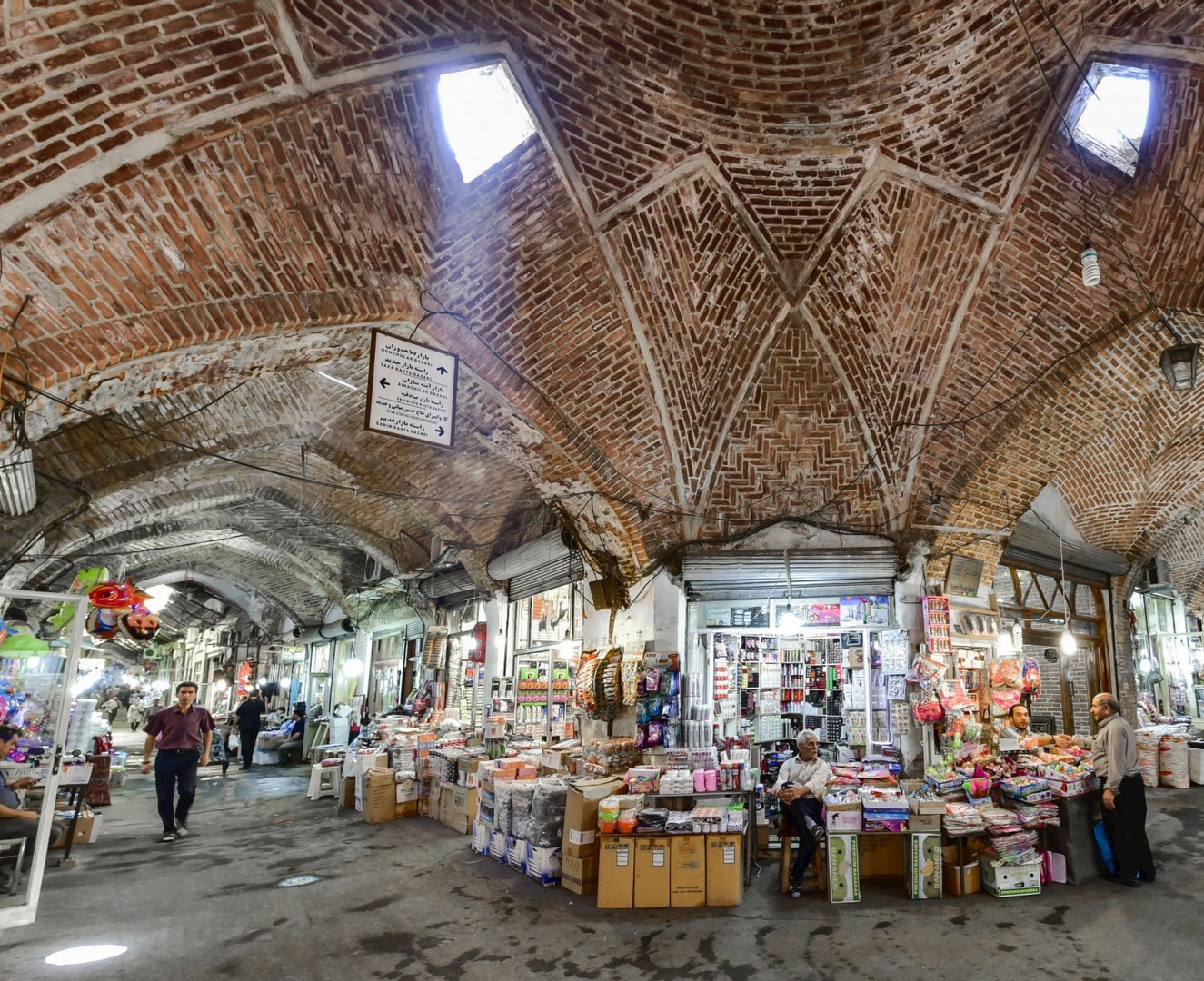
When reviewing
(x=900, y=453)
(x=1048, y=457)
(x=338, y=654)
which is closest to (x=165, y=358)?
(x=900, y=453)

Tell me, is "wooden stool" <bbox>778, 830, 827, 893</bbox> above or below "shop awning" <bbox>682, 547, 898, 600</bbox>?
below

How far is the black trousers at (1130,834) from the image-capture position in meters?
6.32

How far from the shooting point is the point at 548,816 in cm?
660

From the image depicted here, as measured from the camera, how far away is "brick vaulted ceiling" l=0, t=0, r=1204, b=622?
5.09m

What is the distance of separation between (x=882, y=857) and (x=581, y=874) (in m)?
2.63

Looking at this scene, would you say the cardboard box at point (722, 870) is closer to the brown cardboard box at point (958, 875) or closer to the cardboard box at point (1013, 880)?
the brown cardboard box at point (958, 875)

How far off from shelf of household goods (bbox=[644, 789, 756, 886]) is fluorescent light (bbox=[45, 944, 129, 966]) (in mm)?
3970

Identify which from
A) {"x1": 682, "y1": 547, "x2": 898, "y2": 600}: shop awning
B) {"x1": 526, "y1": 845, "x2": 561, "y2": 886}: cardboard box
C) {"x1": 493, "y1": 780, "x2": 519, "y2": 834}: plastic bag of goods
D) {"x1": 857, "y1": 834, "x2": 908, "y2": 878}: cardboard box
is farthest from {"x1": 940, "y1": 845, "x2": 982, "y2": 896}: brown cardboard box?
{"x1": 493, "y1": 780, "x2": 519, "y2": 834}: plastic bag of goods

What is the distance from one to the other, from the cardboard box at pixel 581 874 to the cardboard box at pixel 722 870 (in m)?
0.94

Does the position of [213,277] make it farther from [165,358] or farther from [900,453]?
[900,453]

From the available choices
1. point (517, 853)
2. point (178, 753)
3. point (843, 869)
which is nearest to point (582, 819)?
point (517, 853)

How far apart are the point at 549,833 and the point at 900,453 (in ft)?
19.5

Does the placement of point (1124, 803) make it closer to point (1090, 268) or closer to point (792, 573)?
point (792, 573)

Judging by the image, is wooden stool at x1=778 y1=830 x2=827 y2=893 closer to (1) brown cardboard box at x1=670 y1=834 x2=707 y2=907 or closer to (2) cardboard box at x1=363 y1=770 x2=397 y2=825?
(1) brown cardboard box at x1=670 y1=834 x2=707 y2=907
